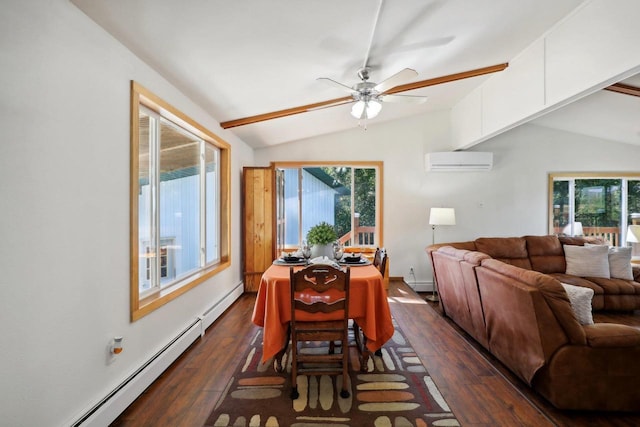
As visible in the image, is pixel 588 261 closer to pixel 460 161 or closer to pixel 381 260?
pixel 460 161

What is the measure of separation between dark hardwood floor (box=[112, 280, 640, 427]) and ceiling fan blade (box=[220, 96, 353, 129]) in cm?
246

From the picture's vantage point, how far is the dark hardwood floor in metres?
1.95

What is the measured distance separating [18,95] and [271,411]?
2.18 metres

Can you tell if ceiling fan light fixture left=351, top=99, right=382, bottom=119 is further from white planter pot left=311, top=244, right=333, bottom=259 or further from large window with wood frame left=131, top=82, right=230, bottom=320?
large window with wood frame left=131, top=82, right=230, bottom=320

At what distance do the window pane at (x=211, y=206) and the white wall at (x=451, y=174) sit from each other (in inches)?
63.1

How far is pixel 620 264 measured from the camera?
13.2ft

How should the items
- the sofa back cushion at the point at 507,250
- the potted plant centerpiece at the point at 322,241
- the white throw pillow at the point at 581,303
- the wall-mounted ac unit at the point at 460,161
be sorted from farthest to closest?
the wall-mounted ac unit at the point at 460,161, the sofa back cushion at the point at 507,250, the potted plant centerpiece at the point at 322,241, the white throw pillow at the point at 581,303

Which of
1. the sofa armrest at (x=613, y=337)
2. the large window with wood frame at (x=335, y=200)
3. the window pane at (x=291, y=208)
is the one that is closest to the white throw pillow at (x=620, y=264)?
the sofa armrest at (x=613, y=337)

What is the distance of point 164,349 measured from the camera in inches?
98.1

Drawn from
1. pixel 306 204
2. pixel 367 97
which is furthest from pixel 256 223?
pixel 367 97

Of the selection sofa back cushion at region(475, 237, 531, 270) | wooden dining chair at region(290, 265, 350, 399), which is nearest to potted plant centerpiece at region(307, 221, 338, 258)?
wooden dining chair at region(290, 265, 350, 399)

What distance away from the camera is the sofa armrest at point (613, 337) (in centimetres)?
193

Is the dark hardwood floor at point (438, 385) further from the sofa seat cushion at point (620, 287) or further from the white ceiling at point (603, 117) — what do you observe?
the white ceiling at point (603, 117)

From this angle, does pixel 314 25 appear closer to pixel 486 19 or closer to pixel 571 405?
pixel 486 19
